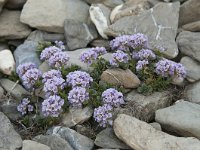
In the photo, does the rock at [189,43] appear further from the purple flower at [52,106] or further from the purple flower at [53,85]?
the purple flower at [52,106]

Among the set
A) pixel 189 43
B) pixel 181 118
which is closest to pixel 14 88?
pixel 181 118

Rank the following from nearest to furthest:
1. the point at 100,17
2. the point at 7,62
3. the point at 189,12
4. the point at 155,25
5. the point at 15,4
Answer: the point at 7,62 → the point at 155,25 → the point at 189,12 → the point at 100,17 → the point at 15,4

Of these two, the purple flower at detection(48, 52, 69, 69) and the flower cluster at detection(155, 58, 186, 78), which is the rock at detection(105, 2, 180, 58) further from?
the purple flower at detection(48, 52, 69, 69)

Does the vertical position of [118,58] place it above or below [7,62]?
above

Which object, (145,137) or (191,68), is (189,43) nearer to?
(191,68)

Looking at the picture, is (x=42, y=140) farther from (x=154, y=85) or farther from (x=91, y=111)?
(x=154, y=85)

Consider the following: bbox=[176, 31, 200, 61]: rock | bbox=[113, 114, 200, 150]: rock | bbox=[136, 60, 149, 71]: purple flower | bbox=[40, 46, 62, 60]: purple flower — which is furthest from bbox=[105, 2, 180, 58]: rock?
bbox=[113, 114, 200, 150]: rock

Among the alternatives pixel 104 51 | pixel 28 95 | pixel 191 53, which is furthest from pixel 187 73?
pixel 28 95
